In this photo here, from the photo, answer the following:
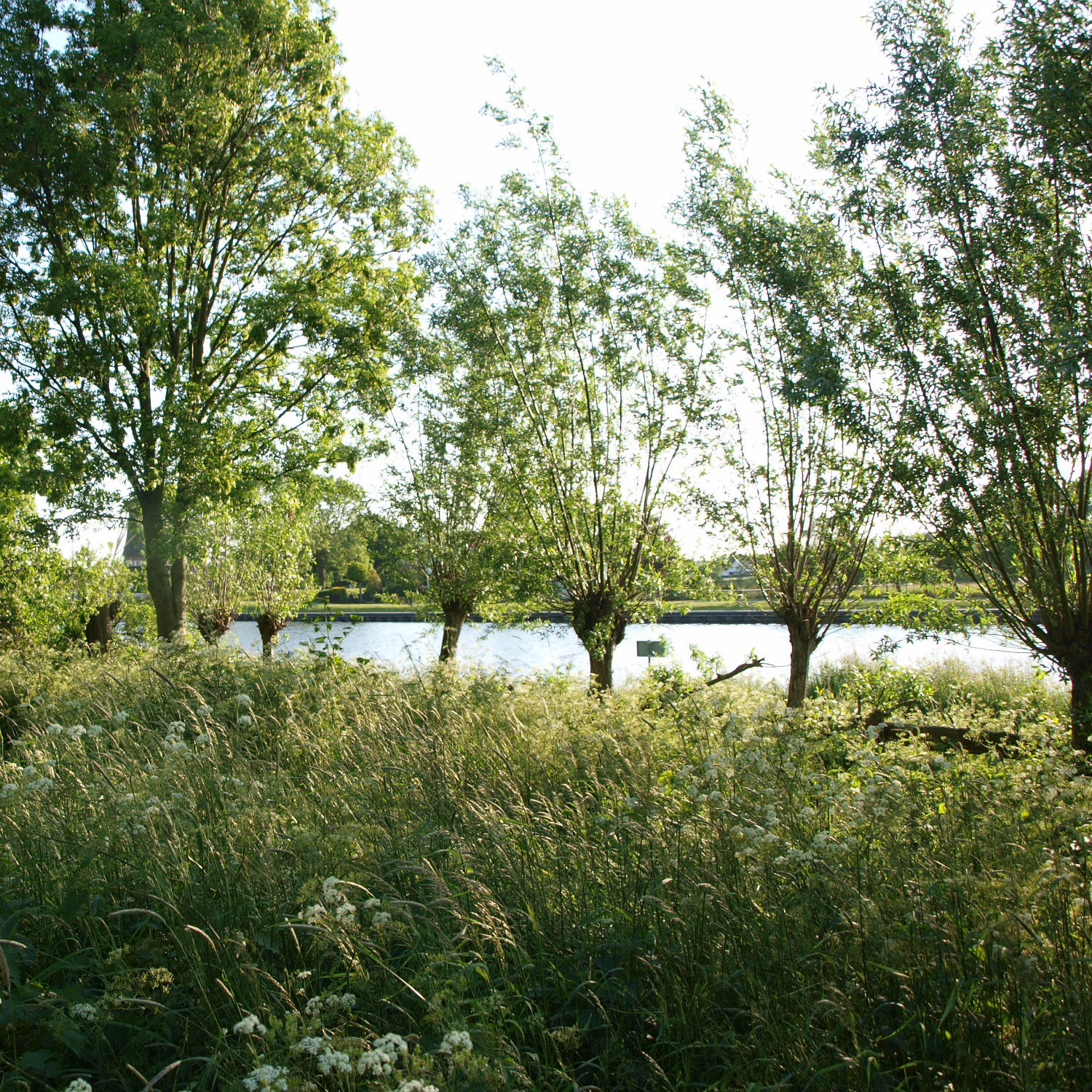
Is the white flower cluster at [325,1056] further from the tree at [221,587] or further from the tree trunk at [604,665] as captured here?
the tree at [221,587]

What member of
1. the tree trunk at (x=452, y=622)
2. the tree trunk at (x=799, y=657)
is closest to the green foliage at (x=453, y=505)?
the tree trunk at (x=452, y=622)

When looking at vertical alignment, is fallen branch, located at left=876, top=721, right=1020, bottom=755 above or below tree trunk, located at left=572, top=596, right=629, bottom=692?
below

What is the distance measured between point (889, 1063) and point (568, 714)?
419cm

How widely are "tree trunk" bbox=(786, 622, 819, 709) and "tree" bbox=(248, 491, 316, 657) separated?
43.0 feet

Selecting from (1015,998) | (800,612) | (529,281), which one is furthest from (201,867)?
(529,281)

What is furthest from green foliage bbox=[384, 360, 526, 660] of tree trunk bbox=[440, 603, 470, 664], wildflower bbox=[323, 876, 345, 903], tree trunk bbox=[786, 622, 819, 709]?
wildflower bbox=[323, 876, 345, 903]

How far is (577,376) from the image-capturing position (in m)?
9.92

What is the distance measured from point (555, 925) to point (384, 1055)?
132 centimetres

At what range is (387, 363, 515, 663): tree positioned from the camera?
12172mm

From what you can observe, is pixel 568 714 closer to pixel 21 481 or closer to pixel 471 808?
pixel 471 808

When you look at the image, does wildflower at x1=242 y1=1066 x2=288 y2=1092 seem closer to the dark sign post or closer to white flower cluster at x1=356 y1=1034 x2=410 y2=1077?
white flower cluster at x1=356 y1=1034 x2=410 y2=1077

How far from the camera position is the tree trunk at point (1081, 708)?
5.75 metres

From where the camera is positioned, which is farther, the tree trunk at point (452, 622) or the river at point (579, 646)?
the tree trunk at point (452, 622)

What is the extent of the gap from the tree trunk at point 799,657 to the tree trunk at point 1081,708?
118 inches
